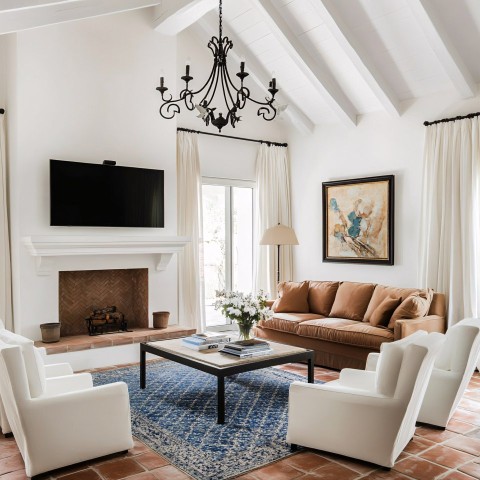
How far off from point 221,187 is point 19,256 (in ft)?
10.1

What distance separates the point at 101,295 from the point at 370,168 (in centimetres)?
378

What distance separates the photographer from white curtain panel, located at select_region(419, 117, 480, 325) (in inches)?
215

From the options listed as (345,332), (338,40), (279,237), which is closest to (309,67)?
(338,40)

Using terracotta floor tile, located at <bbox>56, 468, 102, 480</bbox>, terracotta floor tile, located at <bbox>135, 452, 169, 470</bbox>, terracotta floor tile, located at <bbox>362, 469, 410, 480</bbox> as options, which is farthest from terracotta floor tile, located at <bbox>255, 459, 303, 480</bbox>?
terracotta floor tile, located at <bbox>56, 468, 102, 480</bbox>

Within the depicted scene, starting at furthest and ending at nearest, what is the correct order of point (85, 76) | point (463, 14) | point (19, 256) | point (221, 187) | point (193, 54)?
point (221, 187) → point (193, 54) → point (85, 76) → point (19, 256) → point (463, 14)

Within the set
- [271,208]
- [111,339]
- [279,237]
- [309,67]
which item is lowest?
[111,339]

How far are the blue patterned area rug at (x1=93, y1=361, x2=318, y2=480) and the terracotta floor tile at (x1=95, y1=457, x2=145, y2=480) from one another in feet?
0.73

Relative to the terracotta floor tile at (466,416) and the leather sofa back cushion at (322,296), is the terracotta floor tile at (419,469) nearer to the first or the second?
the terracotta floor tile at (466,416)

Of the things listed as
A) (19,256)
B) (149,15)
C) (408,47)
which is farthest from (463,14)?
(19,256)

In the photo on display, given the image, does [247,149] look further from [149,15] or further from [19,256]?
[19,256]

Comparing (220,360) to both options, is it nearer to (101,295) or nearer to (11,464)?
(11,464)

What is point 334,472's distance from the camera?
305 cm

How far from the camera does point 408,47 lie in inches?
217

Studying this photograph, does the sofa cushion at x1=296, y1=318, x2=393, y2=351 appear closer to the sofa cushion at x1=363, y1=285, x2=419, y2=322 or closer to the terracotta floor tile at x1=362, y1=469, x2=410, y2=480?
the sofa cushion at x1=363, y1=285, x2=419, y2=322
